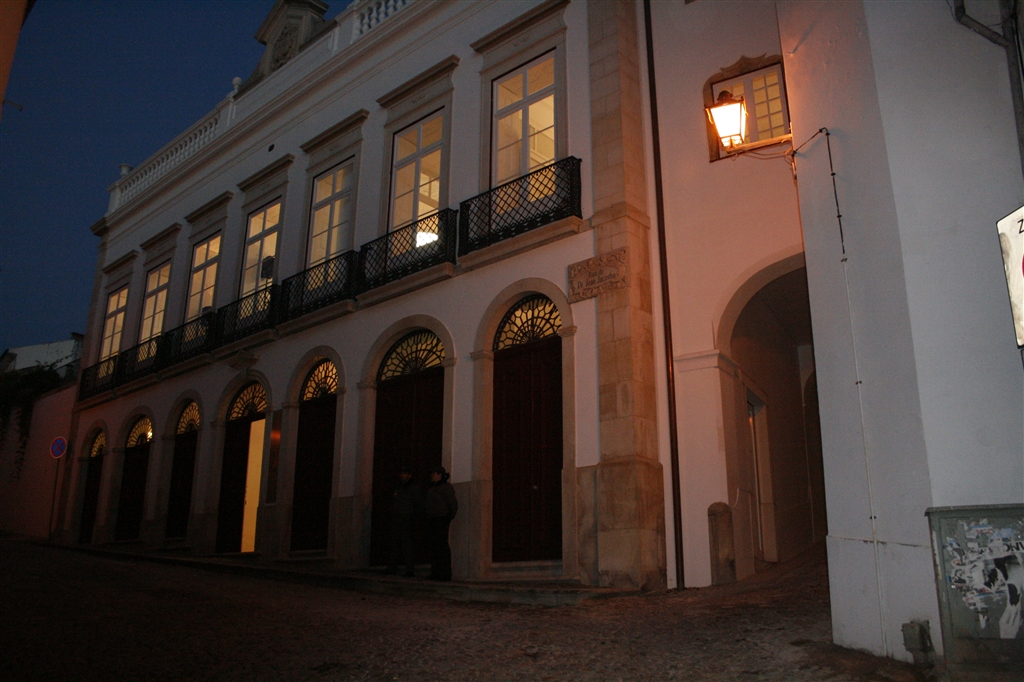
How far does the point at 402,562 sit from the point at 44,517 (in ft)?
41.2

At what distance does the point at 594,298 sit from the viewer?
915 cm

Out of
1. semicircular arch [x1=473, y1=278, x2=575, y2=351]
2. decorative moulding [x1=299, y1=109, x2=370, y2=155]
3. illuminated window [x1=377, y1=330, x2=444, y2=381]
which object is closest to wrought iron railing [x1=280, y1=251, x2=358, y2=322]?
illuminated window [x1=377, y1=330, x2=444, y2=381]

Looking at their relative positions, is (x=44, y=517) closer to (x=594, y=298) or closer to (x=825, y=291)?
(x=594, y=298)

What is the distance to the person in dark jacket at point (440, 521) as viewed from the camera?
9258mm

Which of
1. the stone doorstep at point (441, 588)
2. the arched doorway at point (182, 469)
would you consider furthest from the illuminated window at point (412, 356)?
the arched doorway at point (182, 469)

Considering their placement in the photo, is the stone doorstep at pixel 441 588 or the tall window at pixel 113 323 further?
the tall window at pixel 113 323

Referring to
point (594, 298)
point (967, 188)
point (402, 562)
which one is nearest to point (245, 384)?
point (402, 562)

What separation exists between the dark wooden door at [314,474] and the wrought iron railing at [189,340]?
3463 millimetres

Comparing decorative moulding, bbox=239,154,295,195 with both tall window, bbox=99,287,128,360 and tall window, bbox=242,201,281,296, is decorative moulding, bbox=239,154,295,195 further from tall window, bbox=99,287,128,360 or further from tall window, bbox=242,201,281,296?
tall window, bbox=99,287,128,360

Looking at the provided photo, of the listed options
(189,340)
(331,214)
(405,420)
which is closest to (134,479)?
(189,340)

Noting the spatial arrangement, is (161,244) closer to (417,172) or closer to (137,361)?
(137,361)

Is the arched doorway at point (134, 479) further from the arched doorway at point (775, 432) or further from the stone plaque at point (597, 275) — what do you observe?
the arched doorway at point (775, 432)

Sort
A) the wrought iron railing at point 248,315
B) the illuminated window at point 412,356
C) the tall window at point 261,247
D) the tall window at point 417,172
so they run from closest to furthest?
the illuminated window at point 412,356 < the tall window at point 417,172 < the wrought iron railing at point 248,315 < the tall window at point 261,247

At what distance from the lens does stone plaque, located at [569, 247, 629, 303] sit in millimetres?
8922
